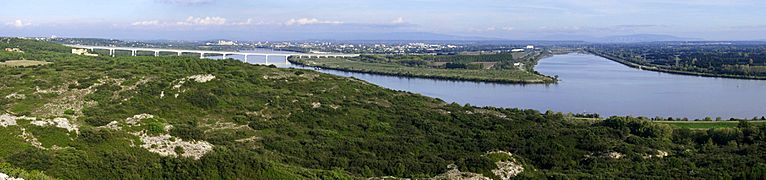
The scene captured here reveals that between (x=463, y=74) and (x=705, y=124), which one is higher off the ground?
(x=463, y=74)

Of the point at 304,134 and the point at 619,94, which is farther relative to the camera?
the point at 619,94

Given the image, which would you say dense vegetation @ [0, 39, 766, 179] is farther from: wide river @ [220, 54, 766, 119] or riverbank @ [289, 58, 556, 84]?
riverbank @ [289, 58, 556, 84]

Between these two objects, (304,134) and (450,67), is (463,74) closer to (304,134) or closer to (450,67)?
(450,67)

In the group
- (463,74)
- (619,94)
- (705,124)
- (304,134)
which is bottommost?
(619,94)

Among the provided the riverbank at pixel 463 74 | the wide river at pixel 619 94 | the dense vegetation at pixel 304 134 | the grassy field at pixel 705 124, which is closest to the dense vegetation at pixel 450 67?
the riverbank at pixel 463 74

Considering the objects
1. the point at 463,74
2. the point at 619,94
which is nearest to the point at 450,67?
the point at 463,74

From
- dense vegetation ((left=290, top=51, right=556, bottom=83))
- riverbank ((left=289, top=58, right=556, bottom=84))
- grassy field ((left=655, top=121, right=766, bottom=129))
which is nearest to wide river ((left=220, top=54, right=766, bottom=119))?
riverbank ((left=289, top=58, right=556, bottom=84))
